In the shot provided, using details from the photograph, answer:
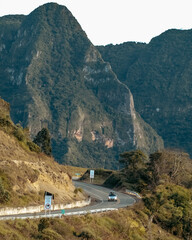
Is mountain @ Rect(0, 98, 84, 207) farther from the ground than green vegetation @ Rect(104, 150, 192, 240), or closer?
farther from the ground

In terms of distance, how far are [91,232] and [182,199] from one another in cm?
3364

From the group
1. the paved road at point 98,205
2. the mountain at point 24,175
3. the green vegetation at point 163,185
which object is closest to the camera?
the paved road at point 98,205

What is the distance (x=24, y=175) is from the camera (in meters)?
46.9

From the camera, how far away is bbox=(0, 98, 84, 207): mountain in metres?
42.0

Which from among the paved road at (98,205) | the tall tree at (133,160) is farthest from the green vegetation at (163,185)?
the paved road at (98,205)

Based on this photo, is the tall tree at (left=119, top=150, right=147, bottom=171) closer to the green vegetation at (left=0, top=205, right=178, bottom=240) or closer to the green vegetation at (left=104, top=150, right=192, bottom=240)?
the green vegetation at (left=104, top=150, right=192, bottom=240)

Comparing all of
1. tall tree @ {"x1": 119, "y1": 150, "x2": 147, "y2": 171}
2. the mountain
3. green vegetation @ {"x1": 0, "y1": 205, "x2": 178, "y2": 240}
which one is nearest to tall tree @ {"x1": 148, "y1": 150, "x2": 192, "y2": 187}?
tall tree @ {"x1": 119, "y1": 150, "x2": 147, "y2": 171}

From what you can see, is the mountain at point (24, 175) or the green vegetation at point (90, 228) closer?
the green vegetation at point (90, 228)

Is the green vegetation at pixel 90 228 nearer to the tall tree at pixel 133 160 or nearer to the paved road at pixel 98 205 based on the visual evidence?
the paved road at pixel 98 205

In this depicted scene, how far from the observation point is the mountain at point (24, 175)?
42.0m

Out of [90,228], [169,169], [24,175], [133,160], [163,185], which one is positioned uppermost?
[24,175]

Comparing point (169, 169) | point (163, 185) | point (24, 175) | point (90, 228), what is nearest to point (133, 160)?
point (169, 169)

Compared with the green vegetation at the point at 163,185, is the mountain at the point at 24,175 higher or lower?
higher

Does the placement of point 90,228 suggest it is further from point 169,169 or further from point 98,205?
point 169,169
